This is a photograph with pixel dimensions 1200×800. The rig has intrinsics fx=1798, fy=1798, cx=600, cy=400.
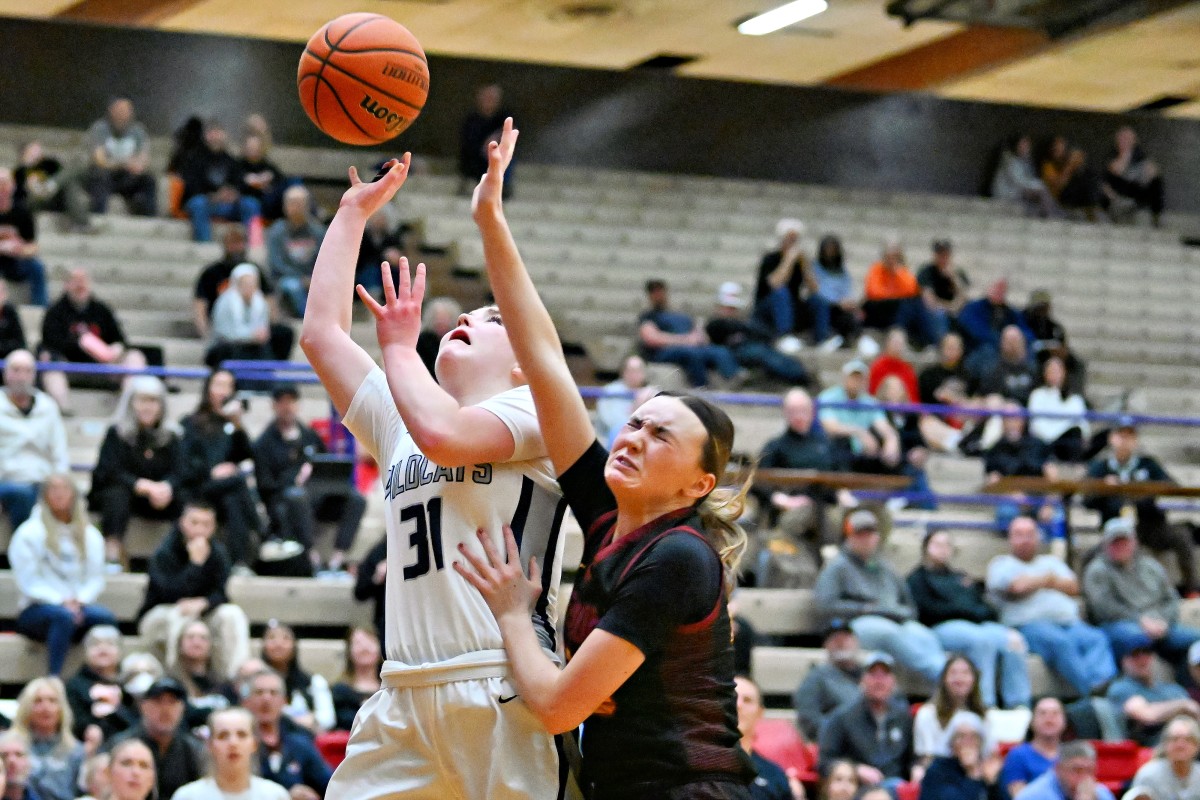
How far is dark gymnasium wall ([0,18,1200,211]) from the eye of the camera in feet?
56.7

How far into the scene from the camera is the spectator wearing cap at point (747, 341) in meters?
13.5

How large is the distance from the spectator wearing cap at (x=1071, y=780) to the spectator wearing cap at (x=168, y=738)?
12.4 ft

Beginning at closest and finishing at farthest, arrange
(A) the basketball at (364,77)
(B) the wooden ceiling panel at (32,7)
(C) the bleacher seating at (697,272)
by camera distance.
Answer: (A) the basketball at (364,77)
(C) the bleacher seating at (697,272)
(B) the wooden ceiling panel at (32,7)

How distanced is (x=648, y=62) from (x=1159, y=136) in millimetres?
6493

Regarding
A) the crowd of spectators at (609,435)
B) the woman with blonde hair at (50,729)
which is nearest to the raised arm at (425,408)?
the crowd of spectators at (609,435)

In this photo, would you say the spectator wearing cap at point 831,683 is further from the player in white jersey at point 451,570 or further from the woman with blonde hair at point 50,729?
the player in white jersey at point 451,570

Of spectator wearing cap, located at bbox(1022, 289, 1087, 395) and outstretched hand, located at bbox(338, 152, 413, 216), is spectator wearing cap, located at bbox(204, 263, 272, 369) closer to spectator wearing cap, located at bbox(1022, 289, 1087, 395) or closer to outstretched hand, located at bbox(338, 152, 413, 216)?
spectator wearing cap, located at bbox(1022, 289, 1087, 395)

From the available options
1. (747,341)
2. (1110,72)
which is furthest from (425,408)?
(1110,72)

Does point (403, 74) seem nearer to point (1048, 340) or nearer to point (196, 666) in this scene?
point (196, 666)

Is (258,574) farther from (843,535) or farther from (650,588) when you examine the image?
(650,588)

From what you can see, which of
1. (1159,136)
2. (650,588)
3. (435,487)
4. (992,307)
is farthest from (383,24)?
(1159,136)

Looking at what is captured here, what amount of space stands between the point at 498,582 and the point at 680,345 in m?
10.5

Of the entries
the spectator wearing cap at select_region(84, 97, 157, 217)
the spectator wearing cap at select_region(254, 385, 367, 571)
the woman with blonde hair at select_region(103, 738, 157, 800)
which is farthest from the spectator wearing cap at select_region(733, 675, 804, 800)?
the spectator wearing cap at select_region(84, 97, 157, 217)

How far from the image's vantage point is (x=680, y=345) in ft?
44.8
